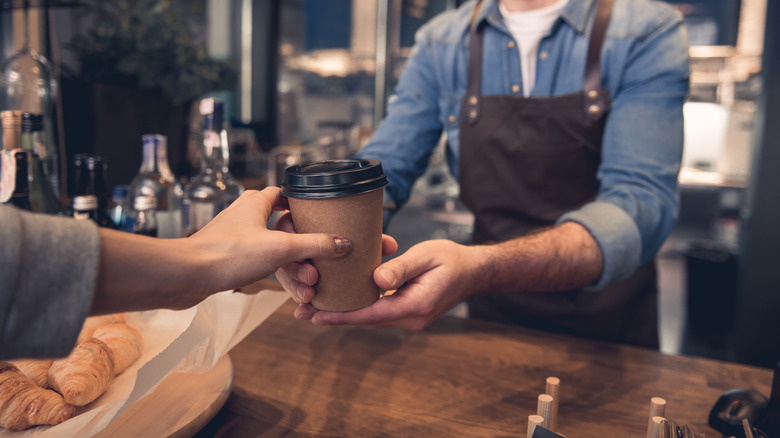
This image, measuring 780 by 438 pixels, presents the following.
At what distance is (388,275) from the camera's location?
0.71m

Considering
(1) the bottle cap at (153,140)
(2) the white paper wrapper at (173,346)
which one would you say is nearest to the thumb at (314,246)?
(2) the white paper wrapper at (173,346)

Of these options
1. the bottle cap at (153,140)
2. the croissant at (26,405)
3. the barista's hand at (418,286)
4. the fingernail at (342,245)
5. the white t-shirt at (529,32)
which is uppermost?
the white t-shirt at (529,32)

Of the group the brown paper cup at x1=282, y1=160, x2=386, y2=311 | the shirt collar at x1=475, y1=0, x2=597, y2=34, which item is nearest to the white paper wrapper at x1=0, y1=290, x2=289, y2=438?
the brown paper cup at x1=282, y1=160, x2=386, y2=311

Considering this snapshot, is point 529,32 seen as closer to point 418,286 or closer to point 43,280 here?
point 418,286

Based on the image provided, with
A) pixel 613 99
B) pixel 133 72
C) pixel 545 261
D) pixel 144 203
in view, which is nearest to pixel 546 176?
pixel 613 99

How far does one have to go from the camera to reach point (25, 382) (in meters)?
0.65

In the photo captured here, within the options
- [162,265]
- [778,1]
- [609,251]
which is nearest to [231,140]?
[609,251]

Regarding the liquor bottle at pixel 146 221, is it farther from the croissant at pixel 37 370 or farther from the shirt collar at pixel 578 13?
the shirt collar at pixel 578 13

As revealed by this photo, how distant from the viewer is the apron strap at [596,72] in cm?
133

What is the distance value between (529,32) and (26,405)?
1367 mm

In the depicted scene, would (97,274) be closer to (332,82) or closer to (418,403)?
(418,403)

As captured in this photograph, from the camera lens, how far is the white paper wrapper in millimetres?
584

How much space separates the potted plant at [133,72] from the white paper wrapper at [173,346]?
104 centimetres

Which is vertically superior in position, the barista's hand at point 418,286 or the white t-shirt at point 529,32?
the white t-shirt at point 529,32
